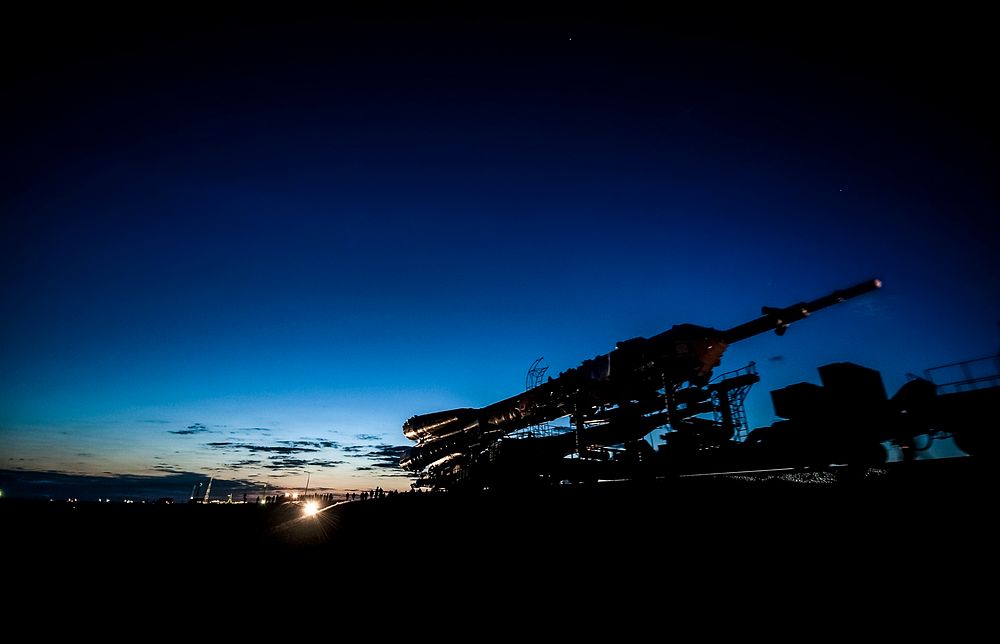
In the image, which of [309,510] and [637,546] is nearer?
[637,546]

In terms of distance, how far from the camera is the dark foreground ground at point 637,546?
4.27 m

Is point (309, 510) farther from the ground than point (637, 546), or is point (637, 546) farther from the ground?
point (637, 546)

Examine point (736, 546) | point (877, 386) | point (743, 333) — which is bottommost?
point (736, 546)

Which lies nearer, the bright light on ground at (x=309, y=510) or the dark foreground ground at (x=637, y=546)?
the dark foreground ground at (x=637, y=546)

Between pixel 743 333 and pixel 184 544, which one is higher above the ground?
pixel 743 333

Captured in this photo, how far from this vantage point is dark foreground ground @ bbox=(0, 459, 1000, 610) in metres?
4.27

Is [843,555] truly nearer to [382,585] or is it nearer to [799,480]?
[799,480]

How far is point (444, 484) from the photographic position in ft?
90.5

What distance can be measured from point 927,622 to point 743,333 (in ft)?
38.4

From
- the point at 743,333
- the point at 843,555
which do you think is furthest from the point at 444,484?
the point at 843,555

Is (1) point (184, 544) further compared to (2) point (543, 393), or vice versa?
(2) point (543, 393)

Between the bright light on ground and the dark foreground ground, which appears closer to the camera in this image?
the dark foreground ground

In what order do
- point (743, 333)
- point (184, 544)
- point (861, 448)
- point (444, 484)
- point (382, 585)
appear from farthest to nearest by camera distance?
point (444, 484), point (743, 333), point (184, 544), point (861, 448), point (382, 585)

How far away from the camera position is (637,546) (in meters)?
5.48
